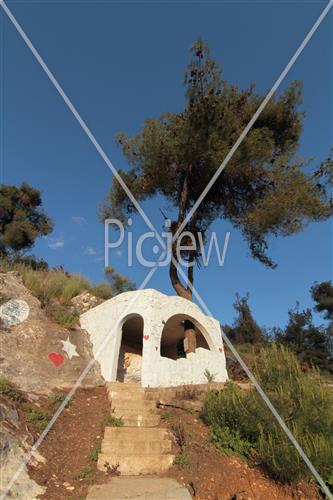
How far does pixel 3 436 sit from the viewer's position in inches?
165

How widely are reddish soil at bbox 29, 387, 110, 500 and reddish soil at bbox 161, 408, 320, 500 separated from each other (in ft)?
3.96

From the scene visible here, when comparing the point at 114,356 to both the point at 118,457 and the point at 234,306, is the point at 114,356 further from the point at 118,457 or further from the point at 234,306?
the point at 234,306

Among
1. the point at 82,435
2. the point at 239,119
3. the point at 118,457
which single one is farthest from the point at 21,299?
the point at 239,119

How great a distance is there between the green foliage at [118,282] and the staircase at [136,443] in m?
8.83

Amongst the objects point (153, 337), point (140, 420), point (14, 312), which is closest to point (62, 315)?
point (14, 312)

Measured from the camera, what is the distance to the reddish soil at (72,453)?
160 inches

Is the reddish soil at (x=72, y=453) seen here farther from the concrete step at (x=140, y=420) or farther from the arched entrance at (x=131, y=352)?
the arched entrance at (x=131, y=352)

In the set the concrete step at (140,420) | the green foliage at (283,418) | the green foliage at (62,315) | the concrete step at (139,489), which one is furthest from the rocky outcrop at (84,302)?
the concrete step at (139,489)

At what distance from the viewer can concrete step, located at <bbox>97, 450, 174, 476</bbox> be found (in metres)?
4.59

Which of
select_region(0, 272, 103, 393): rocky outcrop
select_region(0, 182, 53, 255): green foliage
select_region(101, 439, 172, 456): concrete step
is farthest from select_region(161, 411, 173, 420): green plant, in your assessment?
select_region(0, 182, 53, 255): green foliage

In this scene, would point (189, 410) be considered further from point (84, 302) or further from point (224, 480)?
point (84, 302)

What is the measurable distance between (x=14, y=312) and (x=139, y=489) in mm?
6137

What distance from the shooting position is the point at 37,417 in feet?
17.1

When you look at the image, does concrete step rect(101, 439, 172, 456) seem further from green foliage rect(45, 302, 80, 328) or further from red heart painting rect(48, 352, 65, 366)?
green foliage rect(45, 302, 80, 328)
